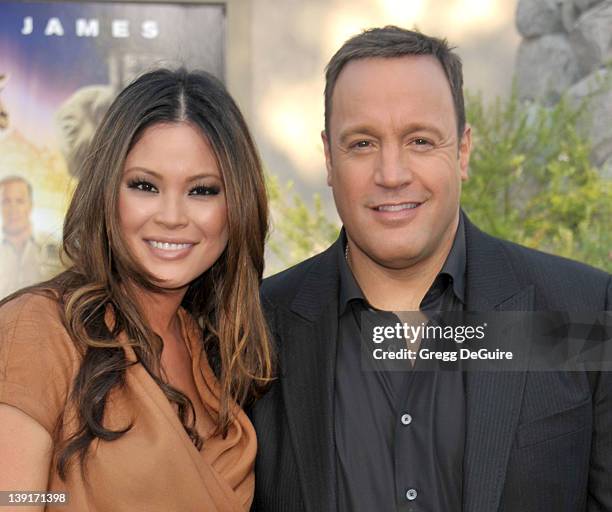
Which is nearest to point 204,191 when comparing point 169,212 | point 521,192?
point 169,212

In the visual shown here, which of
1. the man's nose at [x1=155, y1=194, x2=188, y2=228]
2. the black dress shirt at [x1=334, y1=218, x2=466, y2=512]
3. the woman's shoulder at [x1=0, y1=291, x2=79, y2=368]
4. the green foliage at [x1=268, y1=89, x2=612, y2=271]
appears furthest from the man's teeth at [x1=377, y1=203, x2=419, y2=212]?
the green foliage at [x1=268, y1=89, x2=612, y2=271]

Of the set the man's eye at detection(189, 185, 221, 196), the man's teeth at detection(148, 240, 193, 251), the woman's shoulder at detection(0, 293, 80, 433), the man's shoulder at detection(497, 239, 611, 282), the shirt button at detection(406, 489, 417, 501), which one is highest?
the man's eye at detection(189, 185, 221, 196)

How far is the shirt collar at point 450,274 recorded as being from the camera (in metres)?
2.62

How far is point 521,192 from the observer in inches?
227

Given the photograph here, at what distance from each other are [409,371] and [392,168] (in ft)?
1.77

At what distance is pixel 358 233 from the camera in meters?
2.60

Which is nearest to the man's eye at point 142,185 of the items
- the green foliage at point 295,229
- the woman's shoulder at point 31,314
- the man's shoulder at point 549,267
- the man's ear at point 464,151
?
the woman's shoulder at point 31,314

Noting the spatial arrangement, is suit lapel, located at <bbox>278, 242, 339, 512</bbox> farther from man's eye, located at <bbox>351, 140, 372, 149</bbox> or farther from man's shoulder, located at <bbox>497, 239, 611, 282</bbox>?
man's shoulder, located at <bbox>497, 239, 611, 282</bbox>

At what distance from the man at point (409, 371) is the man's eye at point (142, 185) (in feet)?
1.68

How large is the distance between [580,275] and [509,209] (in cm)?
310

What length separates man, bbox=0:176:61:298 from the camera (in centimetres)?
545

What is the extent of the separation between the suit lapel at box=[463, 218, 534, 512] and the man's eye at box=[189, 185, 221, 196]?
726mm

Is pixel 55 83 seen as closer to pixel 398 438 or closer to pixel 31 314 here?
pixel 31 314

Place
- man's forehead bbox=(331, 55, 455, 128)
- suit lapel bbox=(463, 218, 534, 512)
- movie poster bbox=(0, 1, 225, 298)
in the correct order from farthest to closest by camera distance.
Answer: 1. movie poster bbox=(0, 1, 225, 298)
2. man's forehead bbox=(331, 55, 455, 128)
3. suit lapel bbox=(463, 218, 534, 512)
